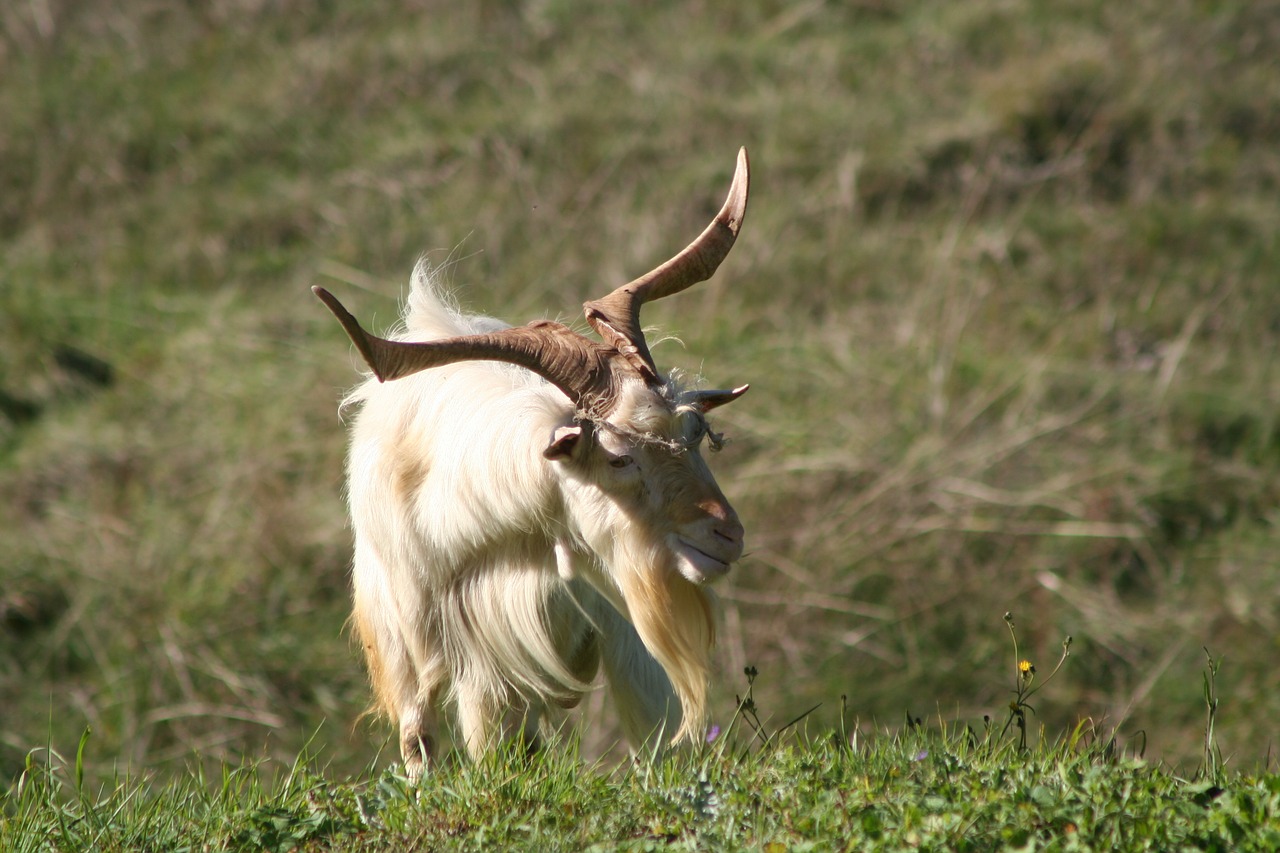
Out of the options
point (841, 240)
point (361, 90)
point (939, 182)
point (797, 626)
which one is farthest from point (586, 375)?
point (361, 90)

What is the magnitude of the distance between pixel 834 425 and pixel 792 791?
6.00 meters

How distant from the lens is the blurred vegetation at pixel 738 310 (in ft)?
27.9

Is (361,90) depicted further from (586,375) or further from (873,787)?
(873,787)

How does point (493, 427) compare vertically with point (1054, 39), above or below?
above

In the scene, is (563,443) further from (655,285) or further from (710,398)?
(655,285)

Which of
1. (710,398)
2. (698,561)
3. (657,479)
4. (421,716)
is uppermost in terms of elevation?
(710,398)

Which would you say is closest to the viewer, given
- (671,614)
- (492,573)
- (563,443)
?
(563,443)

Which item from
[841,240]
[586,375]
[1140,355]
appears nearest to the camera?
[586,375]

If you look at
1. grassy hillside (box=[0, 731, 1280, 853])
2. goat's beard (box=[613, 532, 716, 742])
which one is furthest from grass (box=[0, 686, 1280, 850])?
goat's beard (box=[613, 532, 716, 742])

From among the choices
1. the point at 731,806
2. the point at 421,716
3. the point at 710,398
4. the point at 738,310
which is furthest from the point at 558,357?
the point at 738,310

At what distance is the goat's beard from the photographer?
12.7 ft

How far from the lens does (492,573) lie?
4.34 metres

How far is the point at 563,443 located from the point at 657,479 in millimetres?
291

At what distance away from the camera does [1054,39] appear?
12930mm
